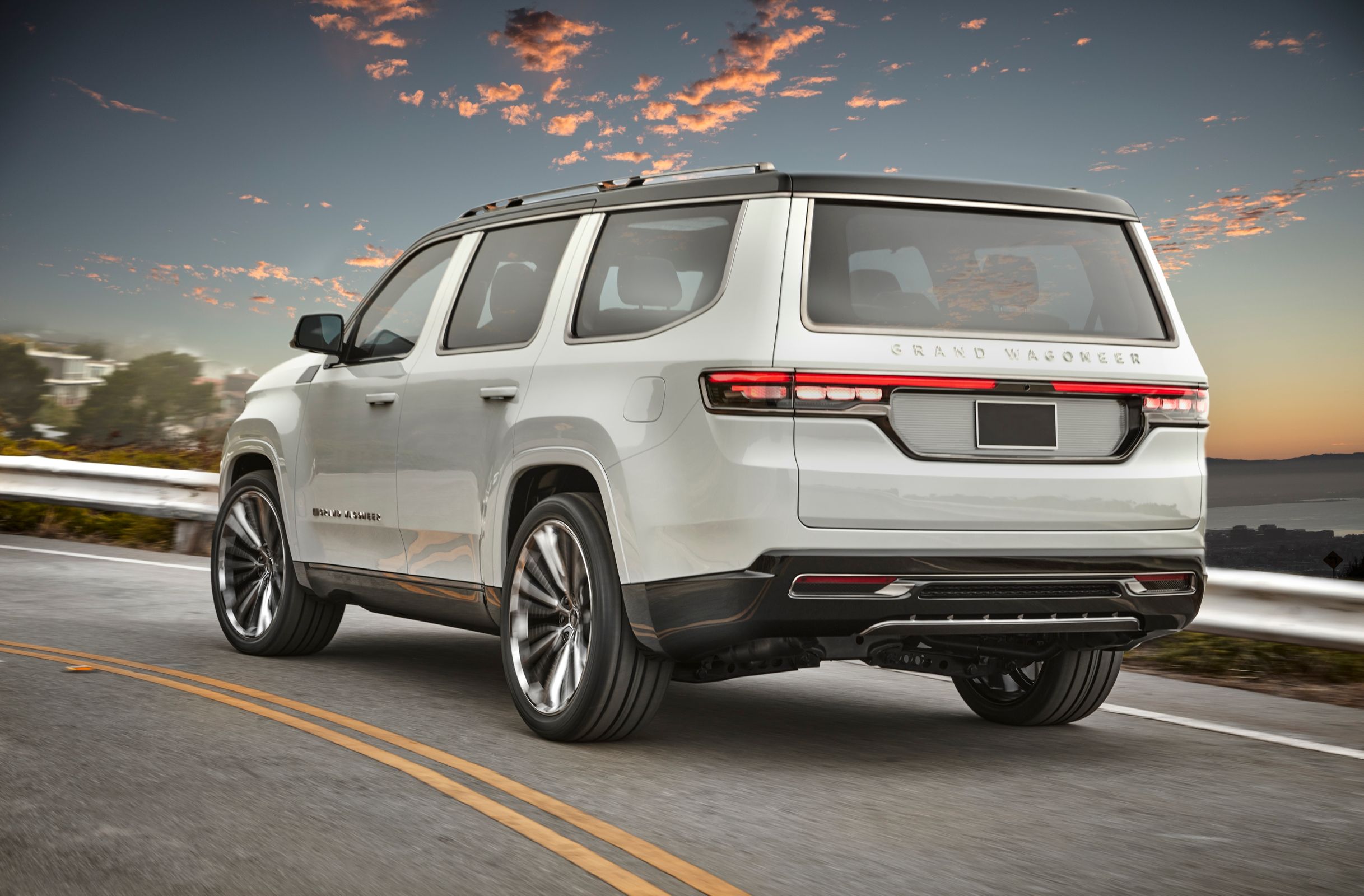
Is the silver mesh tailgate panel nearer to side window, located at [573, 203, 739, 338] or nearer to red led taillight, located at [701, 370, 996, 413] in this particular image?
red led taillight, located at [701, 370, 996, 413]

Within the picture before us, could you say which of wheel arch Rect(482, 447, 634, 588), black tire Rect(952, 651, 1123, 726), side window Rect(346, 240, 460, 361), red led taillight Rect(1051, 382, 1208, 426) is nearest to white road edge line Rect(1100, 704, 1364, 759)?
black tire Rect(952, 651, 1123, 726)

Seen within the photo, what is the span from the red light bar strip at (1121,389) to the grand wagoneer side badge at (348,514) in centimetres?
334

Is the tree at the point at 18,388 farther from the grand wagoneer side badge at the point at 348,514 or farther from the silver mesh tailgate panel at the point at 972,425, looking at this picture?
the silver mesh tailgate panel at the point at 972,425

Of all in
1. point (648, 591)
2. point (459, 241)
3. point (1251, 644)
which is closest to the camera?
point (648, 591)

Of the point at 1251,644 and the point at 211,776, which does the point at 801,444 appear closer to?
the point at 211,776

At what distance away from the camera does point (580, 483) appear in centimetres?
621

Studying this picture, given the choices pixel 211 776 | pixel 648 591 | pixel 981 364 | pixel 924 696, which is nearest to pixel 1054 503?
pixel 981 364

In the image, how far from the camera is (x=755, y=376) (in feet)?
17.2

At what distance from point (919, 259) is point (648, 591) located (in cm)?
156

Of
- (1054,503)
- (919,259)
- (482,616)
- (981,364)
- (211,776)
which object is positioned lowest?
(211,776)

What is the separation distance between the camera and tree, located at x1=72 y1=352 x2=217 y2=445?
2016 centimetres

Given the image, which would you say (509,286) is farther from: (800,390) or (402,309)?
(800,390)

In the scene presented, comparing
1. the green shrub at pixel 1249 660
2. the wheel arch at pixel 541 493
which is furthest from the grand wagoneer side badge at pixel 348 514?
the green shrub at pixel 1249 660

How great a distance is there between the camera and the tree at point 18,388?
832 inches
